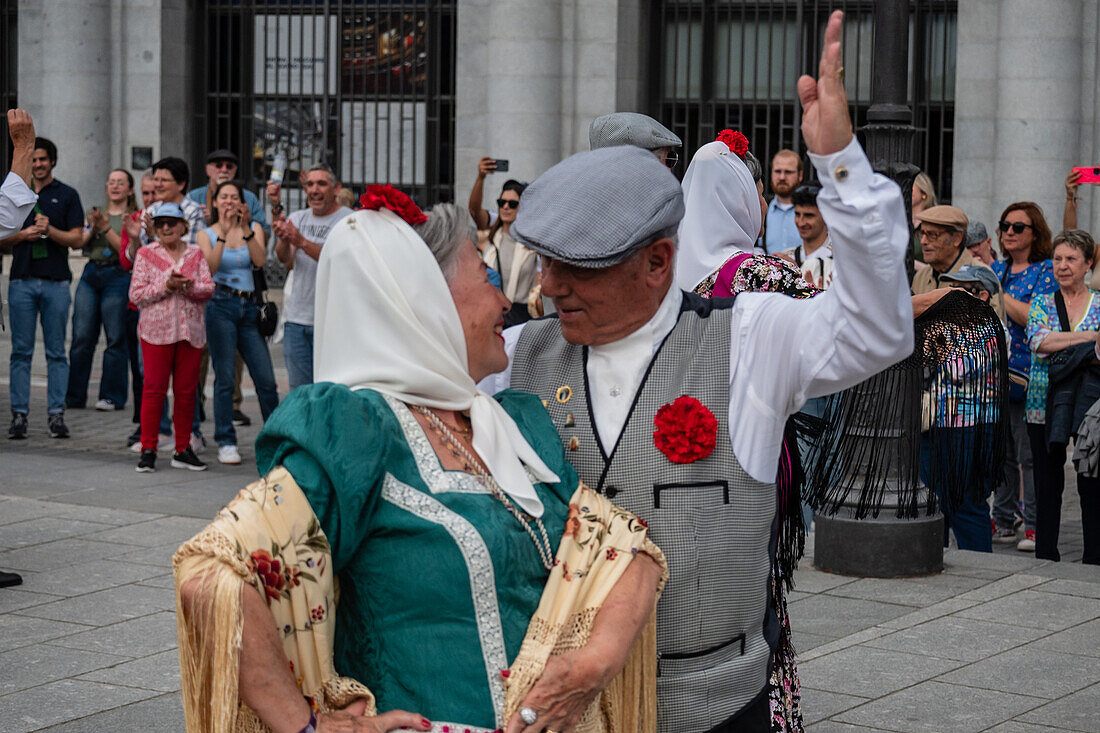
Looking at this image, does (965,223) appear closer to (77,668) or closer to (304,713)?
(77,668)

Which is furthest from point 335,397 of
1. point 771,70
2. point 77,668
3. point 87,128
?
point 87,128

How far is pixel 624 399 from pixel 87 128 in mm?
15927

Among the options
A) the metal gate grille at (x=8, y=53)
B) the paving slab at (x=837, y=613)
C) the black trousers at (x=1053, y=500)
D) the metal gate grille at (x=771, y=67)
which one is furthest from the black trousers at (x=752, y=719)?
the metal gate grille at (x=8, y=53)

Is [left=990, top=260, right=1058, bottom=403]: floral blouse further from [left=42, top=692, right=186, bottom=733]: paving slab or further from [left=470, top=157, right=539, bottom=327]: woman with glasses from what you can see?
[left=42, top=692, right=186, bottom=733]: paving slab

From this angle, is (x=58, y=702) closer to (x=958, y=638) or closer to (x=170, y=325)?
(x=958, y=638)

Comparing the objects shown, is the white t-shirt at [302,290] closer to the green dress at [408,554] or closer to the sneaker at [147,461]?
the sneaker at [147,461]

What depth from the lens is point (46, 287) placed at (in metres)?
11.1

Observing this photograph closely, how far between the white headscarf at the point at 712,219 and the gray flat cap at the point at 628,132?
0.12m

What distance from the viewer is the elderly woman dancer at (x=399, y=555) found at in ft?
7.78

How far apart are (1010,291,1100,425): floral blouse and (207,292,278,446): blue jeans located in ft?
15.5

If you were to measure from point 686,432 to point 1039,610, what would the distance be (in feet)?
13.3

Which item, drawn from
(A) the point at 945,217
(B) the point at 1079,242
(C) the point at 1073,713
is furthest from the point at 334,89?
(C) the point at 1073,713

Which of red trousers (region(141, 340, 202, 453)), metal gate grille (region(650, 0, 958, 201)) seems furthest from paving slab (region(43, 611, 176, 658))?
metal gate grille (region(650, 0, 958, 201))

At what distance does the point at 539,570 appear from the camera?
2586 millimetres
